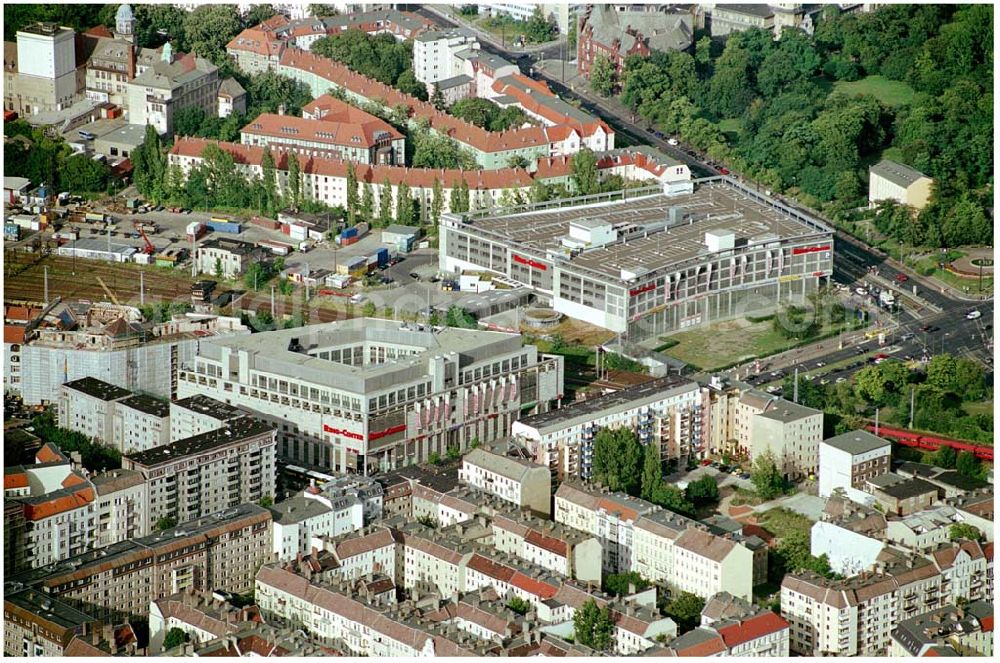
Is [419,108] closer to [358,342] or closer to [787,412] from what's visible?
[358,342]

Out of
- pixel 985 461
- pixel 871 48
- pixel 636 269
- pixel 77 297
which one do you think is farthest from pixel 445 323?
pixel 871 48

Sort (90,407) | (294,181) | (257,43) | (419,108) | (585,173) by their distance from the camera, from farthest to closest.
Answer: (257,43) < (419,108) < (585,173) < (294,181) < (90,407)

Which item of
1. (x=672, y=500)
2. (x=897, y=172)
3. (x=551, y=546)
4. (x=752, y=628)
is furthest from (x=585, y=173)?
(x=752, y=628)

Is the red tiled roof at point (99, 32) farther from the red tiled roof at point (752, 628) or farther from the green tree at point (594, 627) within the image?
the red tiled roof at point (752, 628)

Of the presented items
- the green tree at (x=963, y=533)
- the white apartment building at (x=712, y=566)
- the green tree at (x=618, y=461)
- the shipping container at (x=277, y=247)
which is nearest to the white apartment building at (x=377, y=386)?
the green tree at (x=618, y=461)

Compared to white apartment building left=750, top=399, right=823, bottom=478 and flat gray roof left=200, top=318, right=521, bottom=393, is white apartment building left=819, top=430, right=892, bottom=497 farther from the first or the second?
flat gray roof left=200, top=318, right=521, bottom=393

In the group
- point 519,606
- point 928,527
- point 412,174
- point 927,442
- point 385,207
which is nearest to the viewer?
point 519,606
